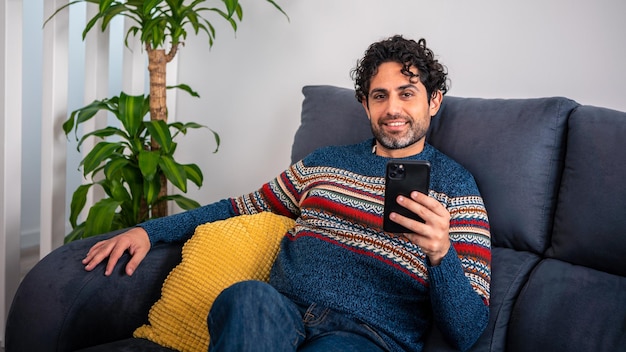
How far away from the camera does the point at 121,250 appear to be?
1340 millimetres

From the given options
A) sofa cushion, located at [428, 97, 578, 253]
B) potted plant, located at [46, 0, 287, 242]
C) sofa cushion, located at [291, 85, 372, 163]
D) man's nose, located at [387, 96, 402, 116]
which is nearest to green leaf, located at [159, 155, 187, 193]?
potted plant, located at [46, 0, 287, 242]

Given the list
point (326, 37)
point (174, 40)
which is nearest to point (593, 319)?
point (326, 37)

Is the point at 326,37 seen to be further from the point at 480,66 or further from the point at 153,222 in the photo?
the point at 153,222

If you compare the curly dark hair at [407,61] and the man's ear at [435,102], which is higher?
the curly dark hair at [407,61]

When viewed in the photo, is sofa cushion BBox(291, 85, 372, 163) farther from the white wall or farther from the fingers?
the fingers

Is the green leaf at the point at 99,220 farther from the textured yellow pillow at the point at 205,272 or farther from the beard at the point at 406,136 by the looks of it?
the beard at the point at 406,136

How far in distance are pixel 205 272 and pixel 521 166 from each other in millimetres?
757

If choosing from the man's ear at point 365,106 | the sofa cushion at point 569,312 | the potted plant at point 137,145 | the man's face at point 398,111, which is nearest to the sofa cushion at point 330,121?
the man's ear at point 365,106

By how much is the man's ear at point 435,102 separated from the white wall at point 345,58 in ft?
1.10

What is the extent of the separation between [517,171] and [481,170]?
9 cm

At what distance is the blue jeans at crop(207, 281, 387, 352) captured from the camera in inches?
39.9

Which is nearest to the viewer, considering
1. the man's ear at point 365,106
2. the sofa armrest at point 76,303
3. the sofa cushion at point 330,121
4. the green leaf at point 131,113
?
the sofa armrest at point 76,303

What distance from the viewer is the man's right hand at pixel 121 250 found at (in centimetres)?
131

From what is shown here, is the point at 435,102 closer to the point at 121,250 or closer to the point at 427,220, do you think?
the point at 427,220
